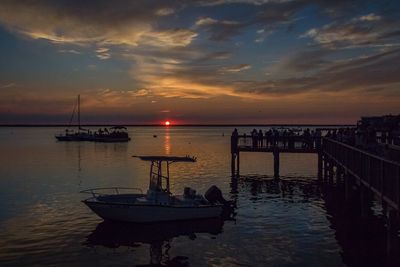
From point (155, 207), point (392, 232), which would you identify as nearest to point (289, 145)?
point (155, 207)

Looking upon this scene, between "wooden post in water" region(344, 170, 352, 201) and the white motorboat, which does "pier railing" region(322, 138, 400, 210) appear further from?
the white motorboat

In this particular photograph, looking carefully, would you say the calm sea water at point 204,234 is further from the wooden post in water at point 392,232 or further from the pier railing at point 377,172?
the pier railing at point 377,172

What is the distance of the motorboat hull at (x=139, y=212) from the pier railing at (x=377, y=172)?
30.7ft

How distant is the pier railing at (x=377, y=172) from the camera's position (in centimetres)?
1455

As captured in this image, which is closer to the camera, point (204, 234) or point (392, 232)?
point (392, 232)

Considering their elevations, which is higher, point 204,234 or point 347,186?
point 347,186

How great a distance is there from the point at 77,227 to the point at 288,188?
19.6m

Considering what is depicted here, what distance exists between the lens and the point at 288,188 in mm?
36219

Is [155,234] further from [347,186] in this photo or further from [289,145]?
[289,145]

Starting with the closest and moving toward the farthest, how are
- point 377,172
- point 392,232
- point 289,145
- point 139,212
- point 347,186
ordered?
1. point 392,232
2. point 377,172
3. point 139,212
4. point 347,186
5. point 289,145

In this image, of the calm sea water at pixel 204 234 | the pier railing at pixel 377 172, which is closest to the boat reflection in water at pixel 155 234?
the calm sea water at pixel 204 234

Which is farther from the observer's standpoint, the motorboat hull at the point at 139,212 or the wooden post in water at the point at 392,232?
the motorboat hull at the point at 139,212

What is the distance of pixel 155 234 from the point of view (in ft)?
72.2

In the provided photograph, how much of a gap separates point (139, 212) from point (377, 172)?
12.6 meters
